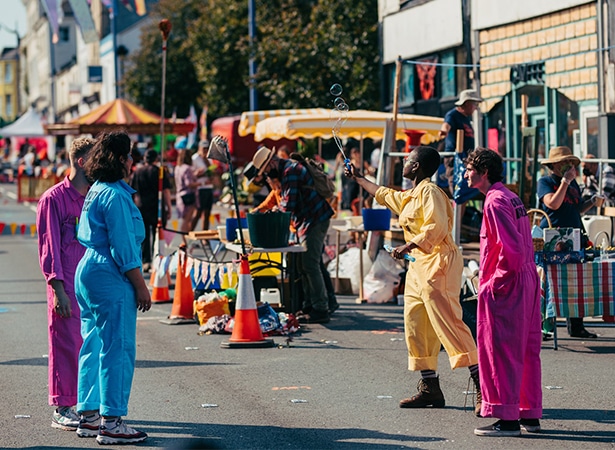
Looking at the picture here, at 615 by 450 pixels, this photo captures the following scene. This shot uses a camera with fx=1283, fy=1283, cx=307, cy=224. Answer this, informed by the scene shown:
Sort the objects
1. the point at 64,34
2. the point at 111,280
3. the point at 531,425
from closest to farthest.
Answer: the point at 111,280
the point at 531,425
the point at 64,34

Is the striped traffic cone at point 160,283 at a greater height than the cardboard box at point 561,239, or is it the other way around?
the cardboard box at point 561,239

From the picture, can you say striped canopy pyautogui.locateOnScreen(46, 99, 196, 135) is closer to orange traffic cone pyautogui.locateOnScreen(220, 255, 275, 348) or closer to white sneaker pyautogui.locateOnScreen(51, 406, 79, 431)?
orange traffic cone pyautogui.locateOnScreen(220, 255, 275, 348)

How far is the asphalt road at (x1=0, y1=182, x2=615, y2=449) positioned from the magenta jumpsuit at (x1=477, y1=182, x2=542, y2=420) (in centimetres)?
23

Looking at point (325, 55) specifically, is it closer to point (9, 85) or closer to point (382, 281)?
point (382, 281)

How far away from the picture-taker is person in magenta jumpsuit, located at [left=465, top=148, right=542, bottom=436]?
7.40 m

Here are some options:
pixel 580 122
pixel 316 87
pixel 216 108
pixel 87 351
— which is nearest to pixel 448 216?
pixel 87 351

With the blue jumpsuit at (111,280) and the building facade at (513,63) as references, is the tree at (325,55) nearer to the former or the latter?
the building facade at (513,63)

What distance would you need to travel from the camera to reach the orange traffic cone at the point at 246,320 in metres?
11.1

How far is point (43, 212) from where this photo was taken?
7.71 metres

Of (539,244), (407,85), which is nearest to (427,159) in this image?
(539,244)

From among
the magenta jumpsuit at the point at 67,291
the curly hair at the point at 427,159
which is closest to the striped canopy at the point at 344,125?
the curly hair at the point at 427,159

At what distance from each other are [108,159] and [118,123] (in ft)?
74.5

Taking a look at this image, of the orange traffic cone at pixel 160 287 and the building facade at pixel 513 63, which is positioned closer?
the orange traffic cone at pixel 160 287

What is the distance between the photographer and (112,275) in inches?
282
